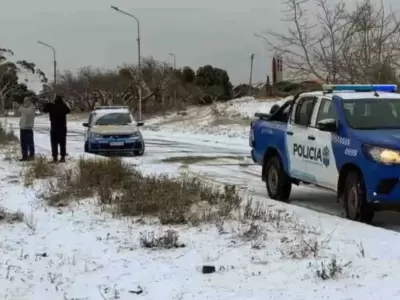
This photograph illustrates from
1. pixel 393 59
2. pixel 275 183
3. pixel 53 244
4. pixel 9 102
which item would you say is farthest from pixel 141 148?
pixel 9 102

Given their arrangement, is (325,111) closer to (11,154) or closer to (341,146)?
(341,146)

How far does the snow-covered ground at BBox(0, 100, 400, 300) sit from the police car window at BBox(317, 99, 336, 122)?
1431 millimetres

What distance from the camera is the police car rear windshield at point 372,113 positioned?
10047 mm

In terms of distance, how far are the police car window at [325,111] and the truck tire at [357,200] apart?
1124 mm

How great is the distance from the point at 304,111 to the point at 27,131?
9.37m

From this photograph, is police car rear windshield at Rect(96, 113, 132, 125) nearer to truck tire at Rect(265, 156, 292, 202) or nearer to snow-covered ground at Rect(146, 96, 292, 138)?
snow-covered ground at Rect(146, 96, 292, 138)

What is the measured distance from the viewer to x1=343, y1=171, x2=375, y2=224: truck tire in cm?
942

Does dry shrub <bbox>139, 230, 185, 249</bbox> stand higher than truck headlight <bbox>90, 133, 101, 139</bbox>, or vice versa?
dry shrub <bbox>139, 230, 185, 249</bbox>

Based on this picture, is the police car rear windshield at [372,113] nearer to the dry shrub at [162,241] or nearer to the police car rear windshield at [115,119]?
the dry shrub at [162,241]

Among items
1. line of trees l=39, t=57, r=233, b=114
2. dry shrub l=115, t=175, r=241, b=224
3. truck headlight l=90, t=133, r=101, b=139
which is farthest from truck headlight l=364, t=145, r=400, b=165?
line of trees l=39, t=57, r=233, b=114

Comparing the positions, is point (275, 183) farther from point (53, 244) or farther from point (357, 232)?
point (53, 244)

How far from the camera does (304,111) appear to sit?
1143 centimetres

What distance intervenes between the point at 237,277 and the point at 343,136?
384 cm

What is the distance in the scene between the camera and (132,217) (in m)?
9.31
